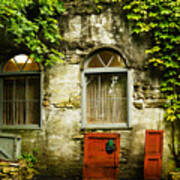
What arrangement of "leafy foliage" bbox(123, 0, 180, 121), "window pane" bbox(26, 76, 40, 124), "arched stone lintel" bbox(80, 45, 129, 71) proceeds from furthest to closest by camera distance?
1. "window pane" bbox(26, 76, 40, 124)
2. "arched stone lintel" bbox(80, 45, 129, 71)
3. "leafy foliage" bbox(123, 0, 180, 121)

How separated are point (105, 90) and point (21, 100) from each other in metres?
2.35

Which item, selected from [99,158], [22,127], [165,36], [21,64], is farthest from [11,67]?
[165,36]

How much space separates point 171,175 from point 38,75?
13.4ft

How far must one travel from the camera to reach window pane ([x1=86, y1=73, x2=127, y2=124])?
5637 mm

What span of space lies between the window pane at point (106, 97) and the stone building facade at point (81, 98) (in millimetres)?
247

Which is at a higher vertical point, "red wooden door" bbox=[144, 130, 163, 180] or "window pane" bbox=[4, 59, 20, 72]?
"window pane" bbox=[4, 59, 20, 72]

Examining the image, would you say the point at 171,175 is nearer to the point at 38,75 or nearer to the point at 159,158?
the point at 159,158

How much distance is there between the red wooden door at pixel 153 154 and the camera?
4914mm

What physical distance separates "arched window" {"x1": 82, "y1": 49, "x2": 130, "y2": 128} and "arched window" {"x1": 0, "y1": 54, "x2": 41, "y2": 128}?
54.1 inches

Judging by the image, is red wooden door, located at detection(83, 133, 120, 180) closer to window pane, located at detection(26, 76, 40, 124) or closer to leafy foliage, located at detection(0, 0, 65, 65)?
window pane, located at detection(26, 76, 40, 124)

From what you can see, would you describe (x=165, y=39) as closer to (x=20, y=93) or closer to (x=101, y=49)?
(x=101, y=49)

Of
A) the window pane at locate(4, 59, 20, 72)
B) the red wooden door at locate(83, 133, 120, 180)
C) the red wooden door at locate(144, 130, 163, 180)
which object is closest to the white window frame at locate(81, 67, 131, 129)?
the red wooden door at locate(83, 133, 120, 180)

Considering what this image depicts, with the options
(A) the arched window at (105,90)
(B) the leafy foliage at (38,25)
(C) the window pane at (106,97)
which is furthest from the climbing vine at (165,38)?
(B) the leafy foliage at (38,25)

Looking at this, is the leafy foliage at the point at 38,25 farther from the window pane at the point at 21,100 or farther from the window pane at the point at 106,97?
Result: the window pane at the point at 106,97
